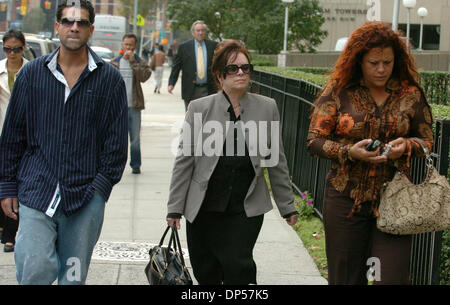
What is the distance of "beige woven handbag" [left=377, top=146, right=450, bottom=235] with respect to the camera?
3.85m

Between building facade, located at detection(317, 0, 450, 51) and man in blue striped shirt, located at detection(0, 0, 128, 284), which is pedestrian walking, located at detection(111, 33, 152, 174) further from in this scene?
building facade, located at detection(317, 0, 450, 51)

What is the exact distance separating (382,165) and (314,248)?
310 centimetres

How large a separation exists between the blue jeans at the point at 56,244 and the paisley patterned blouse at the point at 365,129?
4.13 ft

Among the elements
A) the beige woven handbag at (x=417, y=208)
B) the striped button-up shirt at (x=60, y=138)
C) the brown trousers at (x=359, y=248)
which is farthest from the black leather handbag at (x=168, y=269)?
the beige woven handbag at (x=417, y=208)

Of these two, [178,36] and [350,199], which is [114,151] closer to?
[350,199]

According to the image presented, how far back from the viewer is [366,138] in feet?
13.3

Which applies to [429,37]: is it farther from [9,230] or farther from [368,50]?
[368,50]

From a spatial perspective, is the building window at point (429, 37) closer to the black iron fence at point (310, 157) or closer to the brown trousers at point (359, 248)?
the black iron fence at point (310, 157)

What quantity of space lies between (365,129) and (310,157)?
4.50 m

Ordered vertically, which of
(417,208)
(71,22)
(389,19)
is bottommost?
(417,208)

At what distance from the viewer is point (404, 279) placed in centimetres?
398

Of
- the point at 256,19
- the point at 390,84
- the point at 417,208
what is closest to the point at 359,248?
the point at 417,208

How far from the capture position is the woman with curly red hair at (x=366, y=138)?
13.1ft

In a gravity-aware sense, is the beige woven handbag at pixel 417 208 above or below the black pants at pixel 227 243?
above
